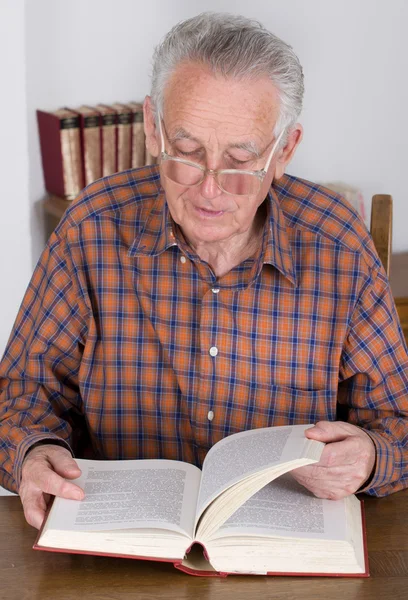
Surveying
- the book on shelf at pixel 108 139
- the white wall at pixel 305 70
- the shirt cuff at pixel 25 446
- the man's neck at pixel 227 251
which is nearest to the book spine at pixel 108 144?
the book on shelf at pixel 108 139

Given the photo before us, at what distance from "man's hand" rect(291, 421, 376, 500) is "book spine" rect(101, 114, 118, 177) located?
2.00m

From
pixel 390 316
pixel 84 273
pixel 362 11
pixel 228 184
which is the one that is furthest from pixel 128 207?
pixel 362 11

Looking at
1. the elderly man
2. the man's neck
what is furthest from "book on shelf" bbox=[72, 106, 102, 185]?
the man's neck

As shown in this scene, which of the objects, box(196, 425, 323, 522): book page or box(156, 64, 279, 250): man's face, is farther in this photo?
box(156, 64, 279, 250): man's face

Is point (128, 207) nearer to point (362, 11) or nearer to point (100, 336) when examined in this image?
point (100, 336)

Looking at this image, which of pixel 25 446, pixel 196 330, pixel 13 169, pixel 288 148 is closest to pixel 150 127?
pixel 288 148

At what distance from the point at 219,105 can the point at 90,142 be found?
1820mm

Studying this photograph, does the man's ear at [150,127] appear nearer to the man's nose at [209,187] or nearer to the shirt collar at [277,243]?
the man's nose at [209,187]

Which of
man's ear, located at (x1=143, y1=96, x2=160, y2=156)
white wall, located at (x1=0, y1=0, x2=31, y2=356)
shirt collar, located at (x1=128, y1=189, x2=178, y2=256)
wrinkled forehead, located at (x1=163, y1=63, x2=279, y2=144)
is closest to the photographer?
wrinkled forehead, located at (x1=163, y1=63, x2=279, y2=144)

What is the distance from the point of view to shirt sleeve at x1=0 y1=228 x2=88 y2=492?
1.66m

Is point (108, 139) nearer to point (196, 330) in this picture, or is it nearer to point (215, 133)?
point (196, 330)

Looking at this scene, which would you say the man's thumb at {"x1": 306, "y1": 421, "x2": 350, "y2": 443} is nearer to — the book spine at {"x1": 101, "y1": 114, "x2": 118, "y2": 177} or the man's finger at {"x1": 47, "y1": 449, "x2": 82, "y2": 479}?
the man's finger at {"x1": 47, "y1": 449, "x2": 82, "y2": 479}

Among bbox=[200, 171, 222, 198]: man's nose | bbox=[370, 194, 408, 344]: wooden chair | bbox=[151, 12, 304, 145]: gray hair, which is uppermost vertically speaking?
bbox=[151, 12, 304, 145]: gray hair

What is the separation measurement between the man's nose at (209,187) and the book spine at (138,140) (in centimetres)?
184
